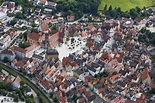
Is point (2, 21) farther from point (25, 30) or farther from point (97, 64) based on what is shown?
point (97, 64)

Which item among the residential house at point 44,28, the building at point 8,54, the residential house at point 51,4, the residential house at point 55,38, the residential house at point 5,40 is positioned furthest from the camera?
the residential house at point 51,4

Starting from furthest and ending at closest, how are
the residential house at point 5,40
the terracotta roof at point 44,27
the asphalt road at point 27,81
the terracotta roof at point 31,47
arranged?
the terracotta roof at point 44,27, the residential house at point 5,40, the terracotta roof at point 31,47, the asphalt road at point 27,81

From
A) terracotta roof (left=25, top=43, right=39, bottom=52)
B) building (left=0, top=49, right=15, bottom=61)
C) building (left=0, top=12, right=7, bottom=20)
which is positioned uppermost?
building (left=0, top=12, right=7, bottom=20)

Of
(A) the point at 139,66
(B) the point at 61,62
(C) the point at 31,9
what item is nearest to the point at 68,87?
(B) the point at 61,62

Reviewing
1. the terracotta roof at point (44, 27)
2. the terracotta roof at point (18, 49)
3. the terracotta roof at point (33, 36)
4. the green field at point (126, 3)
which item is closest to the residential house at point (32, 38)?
the terracotta roof at point (33, 36)

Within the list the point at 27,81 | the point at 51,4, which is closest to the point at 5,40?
the point at 27,81

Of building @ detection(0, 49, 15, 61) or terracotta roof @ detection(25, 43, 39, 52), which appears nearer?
building @ detection(0, 49, 15, 61)

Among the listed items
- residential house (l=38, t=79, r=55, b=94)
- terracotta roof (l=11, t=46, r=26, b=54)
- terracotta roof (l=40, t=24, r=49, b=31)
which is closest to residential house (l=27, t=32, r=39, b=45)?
terracotta roof (l=40, t=24, r=49, b=31)

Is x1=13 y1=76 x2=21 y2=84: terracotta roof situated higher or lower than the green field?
lower

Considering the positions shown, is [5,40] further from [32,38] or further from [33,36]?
[33,36]

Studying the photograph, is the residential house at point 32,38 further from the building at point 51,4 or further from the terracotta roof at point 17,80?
the building at point 51,4

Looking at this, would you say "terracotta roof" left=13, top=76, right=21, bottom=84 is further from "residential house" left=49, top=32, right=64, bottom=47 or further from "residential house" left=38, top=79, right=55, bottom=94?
"residential house" left=49, top=32, right=64, bottom=47
